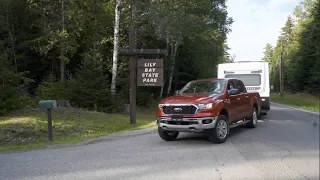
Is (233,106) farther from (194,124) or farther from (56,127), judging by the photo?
(56,127)

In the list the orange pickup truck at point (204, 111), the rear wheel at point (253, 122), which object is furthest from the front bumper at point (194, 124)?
the rear wheel at point (253, 122)

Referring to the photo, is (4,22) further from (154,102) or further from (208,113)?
(208,113)

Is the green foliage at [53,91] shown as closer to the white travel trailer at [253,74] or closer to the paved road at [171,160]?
the white travel trailer at [253,74]

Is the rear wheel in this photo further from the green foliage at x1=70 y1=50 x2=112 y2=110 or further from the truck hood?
the green foliage at x1=70 y1=50 x2=112 y2=110

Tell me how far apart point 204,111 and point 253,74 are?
8213 mm

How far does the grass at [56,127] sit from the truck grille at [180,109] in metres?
3.38

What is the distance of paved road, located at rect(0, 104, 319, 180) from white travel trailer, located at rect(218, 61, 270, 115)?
6771mm

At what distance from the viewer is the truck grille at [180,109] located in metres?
9.05

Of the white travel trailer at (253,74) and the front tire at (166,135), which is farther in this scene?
the white travel trailer at (253,74)

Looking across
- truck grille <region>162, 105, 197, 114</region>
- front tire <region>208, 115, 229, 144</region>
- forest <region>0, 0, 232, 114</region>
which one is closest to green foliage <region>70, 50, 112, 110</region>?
forest <region>0, 0, 232, 114</region>

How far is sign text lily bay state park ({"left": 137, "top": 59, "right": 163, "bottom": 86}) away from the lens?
1516 cm

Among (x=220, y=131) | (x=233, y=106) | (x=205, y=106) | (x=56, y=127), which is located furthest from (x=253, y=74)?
(x=56, y=127)

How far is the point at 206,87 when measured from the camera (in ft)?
34.4

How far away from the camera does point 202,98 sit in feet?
30.5
